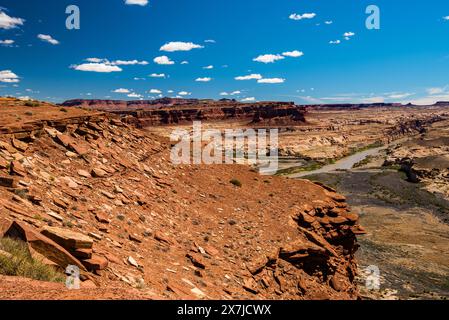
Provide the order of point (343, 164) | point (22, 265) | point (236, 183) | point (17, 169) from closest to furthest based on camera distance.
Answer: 1. point (22, 265)
2. point (17, 169)
3. point (236, 183)
4. point (343, 164)

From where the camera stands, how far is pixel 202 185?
19.2m

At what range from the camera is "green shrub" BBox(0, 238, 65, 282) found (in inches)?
265

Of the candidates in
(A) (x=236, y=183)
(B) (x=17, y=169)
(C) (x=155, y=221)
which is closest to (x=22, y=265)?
(B) (x=17, y=169)

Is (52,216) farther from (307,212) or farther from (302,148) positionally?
(302,148)

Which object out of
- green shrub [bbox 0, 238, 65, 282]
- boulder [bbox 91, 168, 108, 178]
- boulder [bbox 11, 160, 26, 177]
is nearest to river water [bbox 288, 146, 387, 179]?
boulder [bbox 91, 168, 108, 178]

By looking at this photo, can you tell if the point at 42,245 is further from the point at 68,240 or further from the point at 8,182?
the point at 8,182

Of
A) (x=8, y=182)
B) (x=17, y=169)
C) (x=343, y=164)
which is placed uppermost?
(x=17, y=169)

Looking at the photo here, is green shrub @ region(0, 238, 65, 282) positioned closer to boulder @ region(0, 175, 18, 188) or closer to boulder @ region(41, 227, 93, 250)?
boulder @ region(41, 227, 93, 250)

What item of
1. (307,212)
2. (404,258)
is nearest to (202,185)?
(307,212)

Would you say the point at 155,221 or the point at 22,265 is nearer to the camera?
the point at 22,265

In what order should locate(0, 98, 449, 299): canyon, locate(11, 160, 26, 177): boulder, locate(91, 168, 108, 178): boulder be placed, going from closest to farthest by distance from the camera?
→ locate(0, 98, 449, 299): canyon < locate(11, 160, 26, 177): boulder < locate(91, 168, 108, 178): boulder

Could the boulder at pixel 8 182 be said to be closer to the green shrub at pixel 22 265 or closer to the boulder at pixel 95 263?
the green shrub at pixel 22 265

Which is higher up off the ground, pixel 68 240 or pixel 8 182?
pixel 8 182

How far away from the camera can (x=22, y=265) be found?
6801 millimetres
